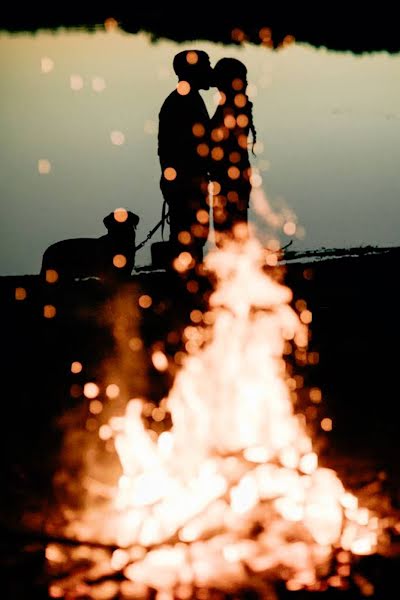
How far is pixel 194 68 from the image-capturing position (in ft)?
21.1

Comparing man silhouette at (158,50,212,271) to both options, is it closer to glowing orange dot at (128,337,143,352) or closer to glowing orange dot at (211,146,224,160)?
glowing orange dot at (211,146,224,160)

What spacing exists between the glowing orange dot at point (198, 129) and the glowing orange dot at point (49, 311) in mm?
3291

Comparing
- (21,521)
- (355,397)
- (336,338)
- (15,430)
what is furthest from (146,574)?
(336,338)

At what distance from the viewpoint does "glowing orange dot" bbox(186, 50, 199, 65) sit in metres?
6.36

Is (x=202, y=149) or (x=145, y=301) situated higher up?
(x=202, y=149)

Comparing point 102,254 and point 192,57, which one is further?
point 102,254

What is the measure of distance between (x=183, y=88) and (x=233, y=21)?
2.27 meters

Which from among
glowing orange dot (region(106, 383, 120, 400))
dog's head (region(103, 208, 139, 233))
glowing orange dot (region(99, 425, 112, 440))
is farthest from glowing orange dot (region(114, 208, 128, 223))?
glowing orange dot (region(99, 425, 112, 440))

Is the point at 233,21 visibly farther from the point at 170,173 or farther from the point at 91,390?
the point at 91,390

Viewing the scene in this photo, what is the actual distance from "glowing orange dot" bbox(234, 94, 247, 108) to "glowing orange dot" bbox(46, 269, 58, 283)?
2957 mm

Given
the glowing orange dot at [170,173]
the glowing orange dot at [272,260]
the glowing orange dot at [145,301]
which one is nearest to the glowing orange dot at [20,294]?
the glowing orange dot at [145,301]

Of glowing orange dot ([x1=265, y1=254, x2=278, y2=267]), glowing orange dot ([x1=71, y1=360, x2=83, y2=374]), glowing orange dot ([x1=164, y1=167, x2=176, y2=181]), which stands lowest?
glowing orange dot ([x1=71, y1=360, x2=83, y2=374])

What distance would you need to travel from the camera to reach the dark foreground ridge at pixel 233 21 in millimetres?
7895

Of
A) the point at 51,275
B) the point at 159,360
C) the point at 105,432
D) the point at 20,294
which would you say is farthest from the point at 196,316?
the point at 20,294
